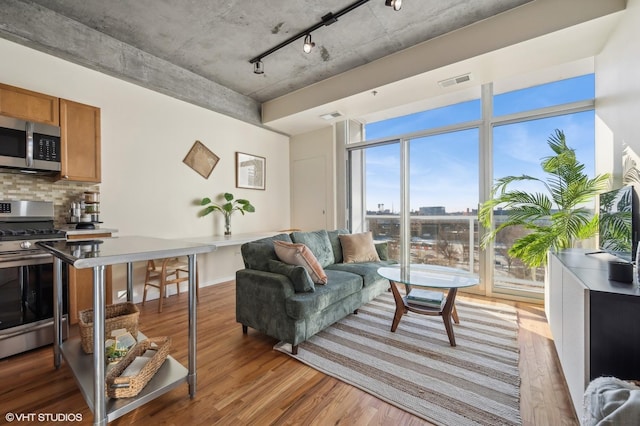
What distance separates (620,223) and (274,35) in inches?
142

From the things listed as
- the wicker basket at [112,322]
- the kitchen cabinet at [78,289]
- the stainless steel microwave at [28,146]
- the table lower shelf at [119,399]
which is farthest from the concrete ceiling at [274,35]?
the table lower shelf at [119,399]

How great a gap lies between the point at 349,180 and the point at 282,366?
3579mm

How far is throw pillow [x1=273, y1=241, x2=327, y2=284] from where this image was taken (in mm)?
2410

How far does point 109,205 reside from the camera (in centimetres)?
310

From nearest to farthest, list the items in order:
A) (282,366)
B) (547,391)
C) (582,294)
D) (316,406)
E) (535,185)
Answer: (582,294) → (316,406) → (547,391) → (282,366) → (535,185)

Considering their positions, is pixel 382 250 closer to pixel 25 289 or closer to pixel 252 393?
pixel 252 393

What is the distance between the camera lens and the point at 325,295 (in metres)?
2.29

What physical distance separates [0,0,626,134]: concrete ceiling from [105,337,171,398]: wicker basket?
2982 millimetres

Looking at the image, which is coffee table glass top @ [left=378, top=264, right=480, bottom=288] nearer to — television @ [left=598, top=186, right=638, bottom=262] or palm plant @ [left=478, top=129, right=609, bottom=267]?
palm plant @ [left=478, top=129, right=609, bottom=267]

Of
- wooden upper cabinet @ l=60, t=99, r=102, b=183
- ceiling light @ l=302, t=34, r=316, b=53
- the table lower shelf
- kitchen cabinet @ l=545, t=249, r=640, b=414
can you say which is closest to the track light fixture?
ceiling light @ l=302, t=34, r=316, b=53

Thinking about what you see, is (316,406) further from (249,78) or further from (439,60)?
(249,78)

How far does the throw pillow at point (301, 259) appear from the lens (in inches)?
94.9

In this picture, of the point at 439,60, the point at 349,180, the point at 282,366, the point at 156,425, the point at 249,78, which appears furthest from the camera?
the point at 349,180

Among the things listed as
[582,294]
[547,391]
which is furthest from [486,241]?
[582,294]
